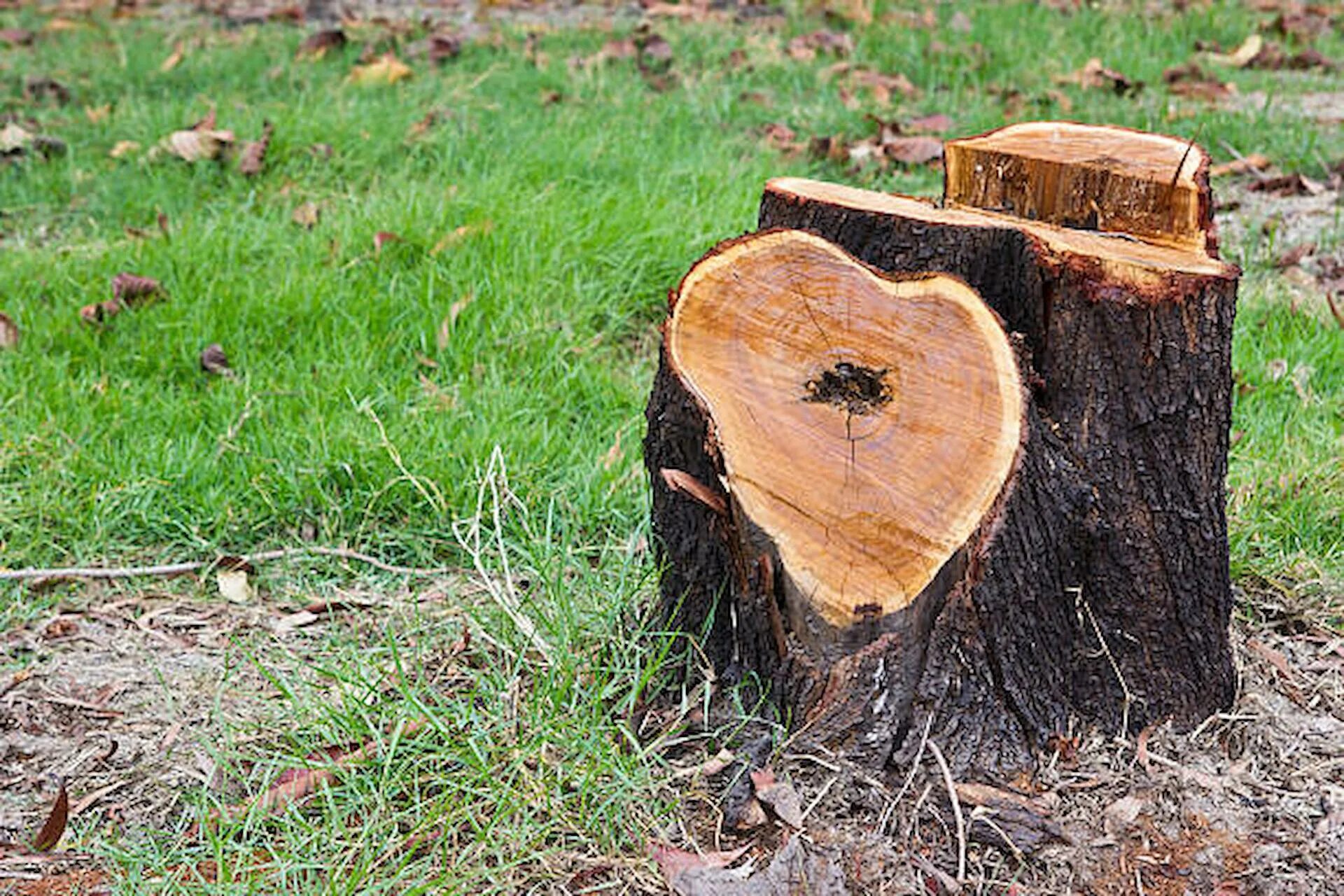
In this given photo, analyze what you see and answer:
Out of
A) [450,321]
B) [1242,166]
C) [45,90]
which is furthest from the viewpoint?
[45,90]

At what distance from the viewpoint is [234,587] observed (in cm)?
320

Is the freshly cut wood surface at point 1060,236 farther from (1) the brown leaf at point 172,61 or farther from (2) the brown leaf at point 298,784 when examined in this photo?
(1) the brown leaf at point 172,61

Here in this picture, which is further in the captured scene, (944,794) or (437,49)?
(437,49)

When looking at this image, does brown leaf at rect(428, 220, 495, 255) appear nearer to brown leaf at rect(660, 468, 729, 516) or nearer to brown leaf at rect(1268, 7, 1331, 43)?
Result: brown leaf at rect(660, 468, 729, 516)

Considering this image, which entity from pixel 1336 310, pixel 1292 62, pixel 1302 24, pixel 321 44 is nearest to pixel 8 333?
pixel 321 44

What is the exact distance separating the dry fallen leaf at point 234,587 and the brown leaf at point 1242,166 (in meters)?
3.79

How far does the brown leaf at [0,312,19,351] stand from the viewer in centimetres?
398

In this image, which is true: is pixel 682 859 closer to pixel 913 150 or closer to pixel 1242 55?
pixel 913 150

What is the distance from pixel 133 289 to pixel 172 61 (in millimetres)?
2624

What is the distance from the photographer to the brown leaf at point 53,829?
93.6 inches

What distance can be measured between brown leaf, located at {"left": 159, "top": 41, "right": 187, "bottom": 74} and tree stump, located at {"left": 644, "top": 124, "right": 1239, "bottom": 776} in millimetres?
4621

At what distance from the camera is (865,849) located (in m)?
2.18

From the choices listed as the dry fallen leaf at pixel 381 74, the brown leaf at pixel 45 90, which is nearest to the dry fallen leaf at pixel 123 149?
the brown leaf at pixel 45 90

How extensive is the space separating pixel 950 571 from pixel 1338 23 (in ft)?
21.8
